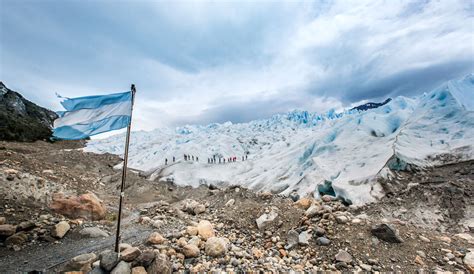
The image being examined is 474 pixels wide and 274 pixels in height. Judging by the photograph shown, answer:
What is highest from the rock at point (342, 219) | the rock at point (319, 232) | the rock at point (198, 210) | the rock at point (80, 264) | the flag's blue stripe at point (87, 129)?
the flag's blue stripe at point (87, 129)

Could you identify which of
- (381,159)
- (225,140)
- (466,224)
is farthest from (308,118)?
(466,224)

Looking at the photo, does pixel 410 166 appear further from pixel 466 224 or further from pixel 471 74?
pixel 471 74

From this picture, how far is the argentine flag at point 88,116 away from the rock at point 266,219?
4.43 m

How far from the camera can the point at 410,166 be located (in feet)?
32.8

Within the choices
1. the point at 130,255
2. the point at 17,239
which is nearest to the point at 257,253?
the point at 130,255

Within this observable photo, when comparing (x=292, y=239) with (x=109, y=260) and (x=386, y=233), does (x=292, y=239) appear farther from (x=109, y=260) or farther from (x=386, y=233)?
(x=109, y=260)

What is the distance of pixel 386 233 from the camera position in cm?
500

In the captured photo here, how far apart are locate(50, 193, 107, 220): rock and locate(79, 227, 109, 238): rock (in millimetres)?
1193

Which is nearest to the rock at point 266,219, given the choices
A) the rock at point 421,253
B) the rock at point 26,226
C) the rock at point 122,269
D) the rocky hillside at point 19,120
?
the rock at point 421,253

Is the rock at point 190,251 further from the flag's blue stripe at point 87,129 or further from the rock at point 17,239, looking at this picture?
the rock at point 17,239

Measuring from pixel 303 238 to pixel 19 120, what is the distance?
234 ft

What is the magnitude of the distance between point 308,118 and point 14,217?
6637 cm

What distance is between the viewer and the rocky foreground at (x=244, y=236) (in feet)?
14.2

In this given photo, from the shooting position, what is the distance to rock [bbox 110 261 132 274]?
3697 millimetres
